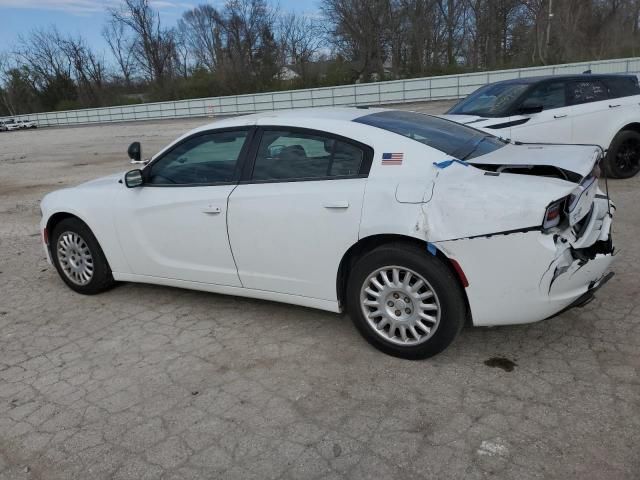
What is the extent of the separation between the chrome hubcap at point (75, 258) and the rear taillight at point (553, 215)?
A: 3767 millimetres

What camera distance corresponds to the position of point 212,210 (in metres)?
3.88

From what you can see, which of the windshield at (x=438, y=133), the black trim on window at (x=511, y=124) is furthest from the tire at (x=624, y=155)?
the windshield at (x=438, y=133)

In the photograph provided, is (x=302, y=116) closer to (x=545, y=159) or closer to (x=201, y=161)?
(x=201, y=161)

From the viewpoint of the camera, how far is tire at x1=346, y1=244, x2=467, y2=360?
3131 mm

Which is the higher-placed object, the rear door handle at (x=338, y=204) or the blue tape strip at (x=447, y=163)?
the blue tape strip at (x=447, y=163)

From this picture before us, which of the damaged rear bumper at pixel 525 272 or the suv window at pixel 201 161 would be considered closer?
the damaged rear bumper at pixel 525 272

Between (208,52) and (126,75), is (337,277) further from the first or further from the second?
(126,75)

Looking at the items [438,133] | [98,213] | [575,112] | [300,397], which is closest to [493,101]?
[575,112]

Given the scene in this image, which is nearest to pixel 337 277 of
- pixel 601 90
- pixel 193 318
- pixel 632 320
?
pixel 193 318

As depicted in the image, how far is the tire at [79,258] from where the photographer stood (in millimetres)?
4707

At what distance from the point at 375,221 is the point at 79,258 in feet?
9.88

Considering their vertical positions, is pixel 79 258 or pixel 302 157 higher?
pixel 302 157

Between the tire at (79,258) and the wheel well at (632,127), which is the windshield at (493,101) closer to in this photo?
the wheel well at (632,127)

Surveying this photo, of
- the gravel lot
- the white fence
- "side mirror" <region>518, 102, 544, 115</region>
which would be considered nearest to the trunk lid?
the gravel lot
